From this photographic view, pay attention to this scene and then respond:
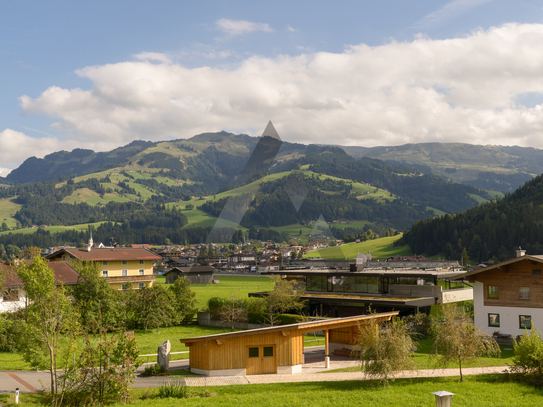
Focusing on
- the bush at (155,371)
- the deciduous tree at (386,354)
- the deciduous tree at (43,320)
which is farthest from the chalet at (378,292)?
the deciduous tree at (43,320)

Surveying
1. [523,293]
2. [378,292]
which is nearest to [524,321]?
[523,293]

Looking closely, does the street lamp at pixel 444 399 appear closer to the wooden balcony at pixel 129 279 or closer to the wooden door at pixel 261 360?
the wooden door at pixel 261 360

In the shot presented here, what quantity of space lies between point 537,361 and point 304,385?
443 inches

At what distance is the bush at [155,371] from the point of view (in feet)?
92.0

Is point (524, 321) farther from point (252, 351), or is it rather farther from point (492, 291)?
point (252, 351)

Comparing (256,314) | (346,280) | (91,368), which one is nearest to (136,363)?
(91,368)

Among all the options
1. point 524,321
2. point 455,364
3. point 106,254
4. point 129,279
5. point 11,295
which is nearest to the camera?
point 455,364

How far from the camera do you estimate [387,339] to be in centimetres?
2244

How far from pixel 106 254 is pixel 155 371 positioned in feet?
171

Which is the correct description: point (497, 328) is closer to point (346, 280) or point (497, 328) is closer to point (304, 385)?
point (346, 280)

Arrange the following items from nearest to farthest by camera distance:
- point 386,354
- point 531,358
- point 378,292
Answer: point 386,354 → point 531,358 → point 378,292

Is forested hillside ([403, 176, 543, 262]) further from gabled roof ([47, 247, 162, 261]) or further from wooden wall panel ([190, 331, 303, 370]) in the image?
wooden wall panel ([190, 331, 303, 370])

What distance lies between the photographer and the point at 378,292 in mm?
48625

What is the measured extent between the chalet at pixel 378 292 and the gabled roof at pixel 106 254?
36.3m
